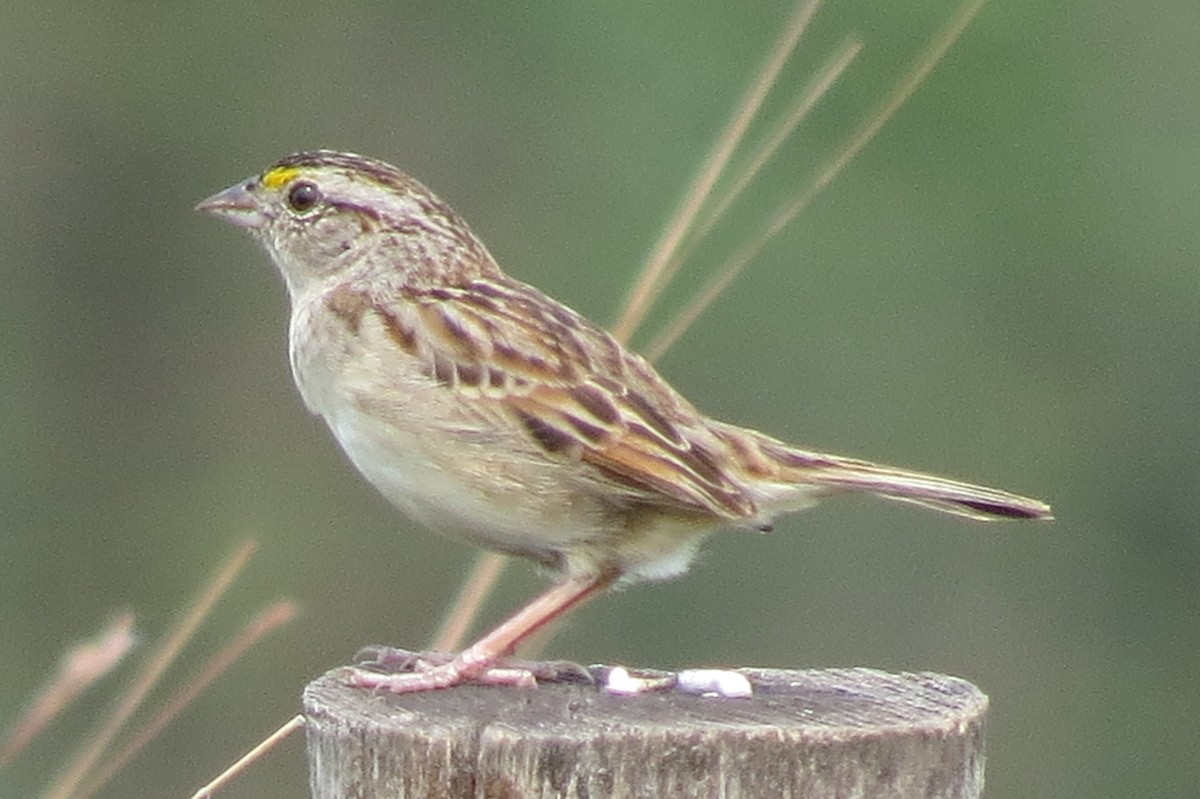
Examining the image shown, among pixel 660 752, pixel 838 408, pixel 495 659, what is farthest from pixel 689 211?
pixel 838 408

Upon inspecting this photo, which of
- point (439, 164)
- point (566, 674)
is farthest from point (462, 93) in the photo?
point (566, 674)

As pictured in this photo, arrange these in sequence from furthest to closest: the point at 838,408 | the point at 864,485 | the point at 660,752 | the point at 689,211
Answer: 1. the point at 838,408
2. the point at 864,485
3. the point at 689,211
4. the point at 660,752

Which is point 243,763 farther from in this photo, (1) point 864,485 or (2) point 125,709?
(1) point 864,485

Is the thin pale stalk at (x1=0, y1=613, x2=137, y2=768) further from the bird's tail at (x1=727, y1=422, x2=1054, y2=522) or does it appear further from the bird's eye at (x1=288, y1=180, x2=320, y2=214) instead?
the bird's eye at (x1=288, y1=180, x2=320, y2=214)

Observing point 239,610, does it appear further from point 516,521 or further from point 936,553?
point 516,521

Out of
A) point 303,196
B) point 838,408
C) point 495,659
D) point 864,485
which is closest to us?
point 495,659

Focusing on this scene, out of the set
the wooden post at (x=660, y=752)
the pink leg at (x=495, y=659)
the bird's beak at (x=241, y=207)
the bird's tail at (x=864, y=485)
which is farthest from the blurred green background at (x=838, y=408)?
the wooden post at (x=660, y=752)
